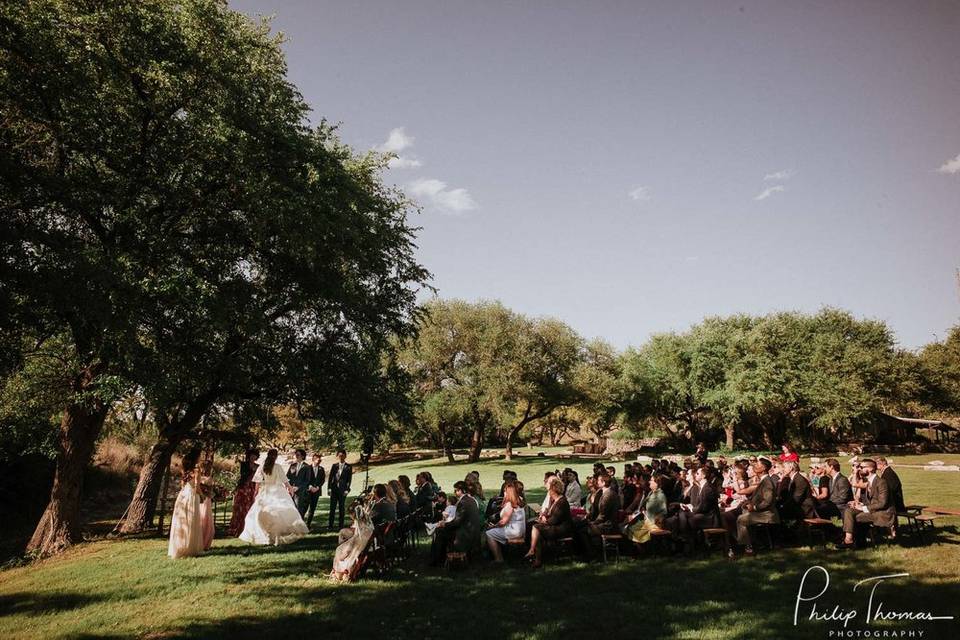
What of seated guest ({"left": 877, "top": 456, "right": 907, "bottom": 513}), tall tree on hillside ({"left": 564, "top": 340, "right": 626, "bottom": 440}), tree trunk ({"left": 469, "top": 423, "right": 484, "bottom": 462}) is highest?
tall tree on hillside ({"left": 564, "top": 340, "right": 626, "bottom": 440})

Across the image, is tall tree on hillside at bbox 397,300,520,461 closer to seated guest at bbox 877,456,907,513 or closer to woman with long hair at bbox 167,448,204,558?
woman with long hair at bbox 167,448,204,558

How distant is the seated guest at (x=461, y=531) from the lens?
9711 mm

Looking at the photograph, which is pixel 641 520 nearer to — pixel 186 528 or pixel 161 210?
pixel 186 528

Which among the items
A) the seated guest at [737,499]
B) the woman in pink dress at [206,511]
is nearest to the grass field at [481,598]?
the seated guest at [737,499]

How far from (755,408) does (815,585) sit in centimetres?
3999

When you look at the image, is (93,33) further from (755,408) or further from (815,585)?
(755,408)

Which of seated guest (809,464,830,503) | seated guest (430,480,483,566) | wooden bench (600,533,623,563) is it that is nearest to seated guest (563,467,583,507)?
wooden bench (600,533,623,563)

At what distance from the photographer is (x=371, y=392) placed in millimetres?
15977

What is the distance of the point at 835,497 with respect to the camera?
34.3 feet

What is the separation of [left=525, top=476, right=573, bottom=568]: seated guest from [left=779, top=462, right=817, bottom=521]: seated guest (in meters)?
4.42

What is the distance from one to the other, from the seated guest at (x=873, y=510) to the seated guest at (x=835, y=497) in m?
0.35

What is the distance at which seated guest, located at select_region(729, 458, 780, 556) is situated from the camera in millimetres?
9531

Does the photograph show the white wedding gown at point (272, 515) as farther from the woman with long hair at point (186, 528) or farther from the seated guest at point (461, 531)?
the seated guest at point (461, 531)

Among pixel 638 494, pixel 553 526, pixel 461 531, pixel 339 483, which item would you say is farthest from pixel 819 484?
pixel 339 483
